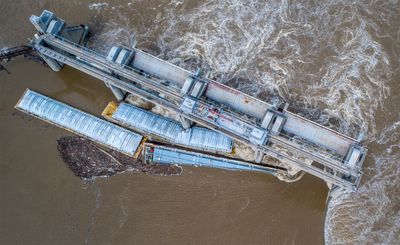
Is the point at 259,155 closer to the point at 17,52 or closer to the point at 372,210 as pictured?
the point at 372,210

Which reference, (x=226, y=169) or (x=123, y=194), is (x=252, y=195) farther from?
(x=123, y=194)

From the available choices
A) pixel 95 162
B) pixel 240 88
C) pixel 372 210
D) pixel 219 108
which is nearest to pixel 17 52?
pixel 95 162

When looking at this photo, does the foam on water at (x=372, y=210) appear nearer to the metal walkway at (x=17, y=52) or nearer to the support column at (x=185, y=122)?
the support column at (x=185, y=122)

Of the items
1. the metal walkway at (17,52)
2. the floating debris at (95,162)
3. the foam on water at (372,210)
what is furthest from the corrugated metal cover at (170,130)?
the metal walkway at (17,52)

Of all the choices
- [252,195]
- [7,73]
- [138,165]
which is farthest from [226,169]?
[7,73]

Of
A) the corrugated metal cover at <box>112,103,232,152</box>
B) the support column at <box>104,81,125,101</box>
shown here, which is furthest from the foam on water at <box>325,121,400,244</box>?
the support column at <box>104,81,125,101</box>

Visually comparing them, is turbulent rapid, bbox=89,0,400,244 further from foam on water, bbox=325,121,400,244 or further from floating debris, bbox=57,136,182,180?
floating debris, bbox=57,136,182,180
